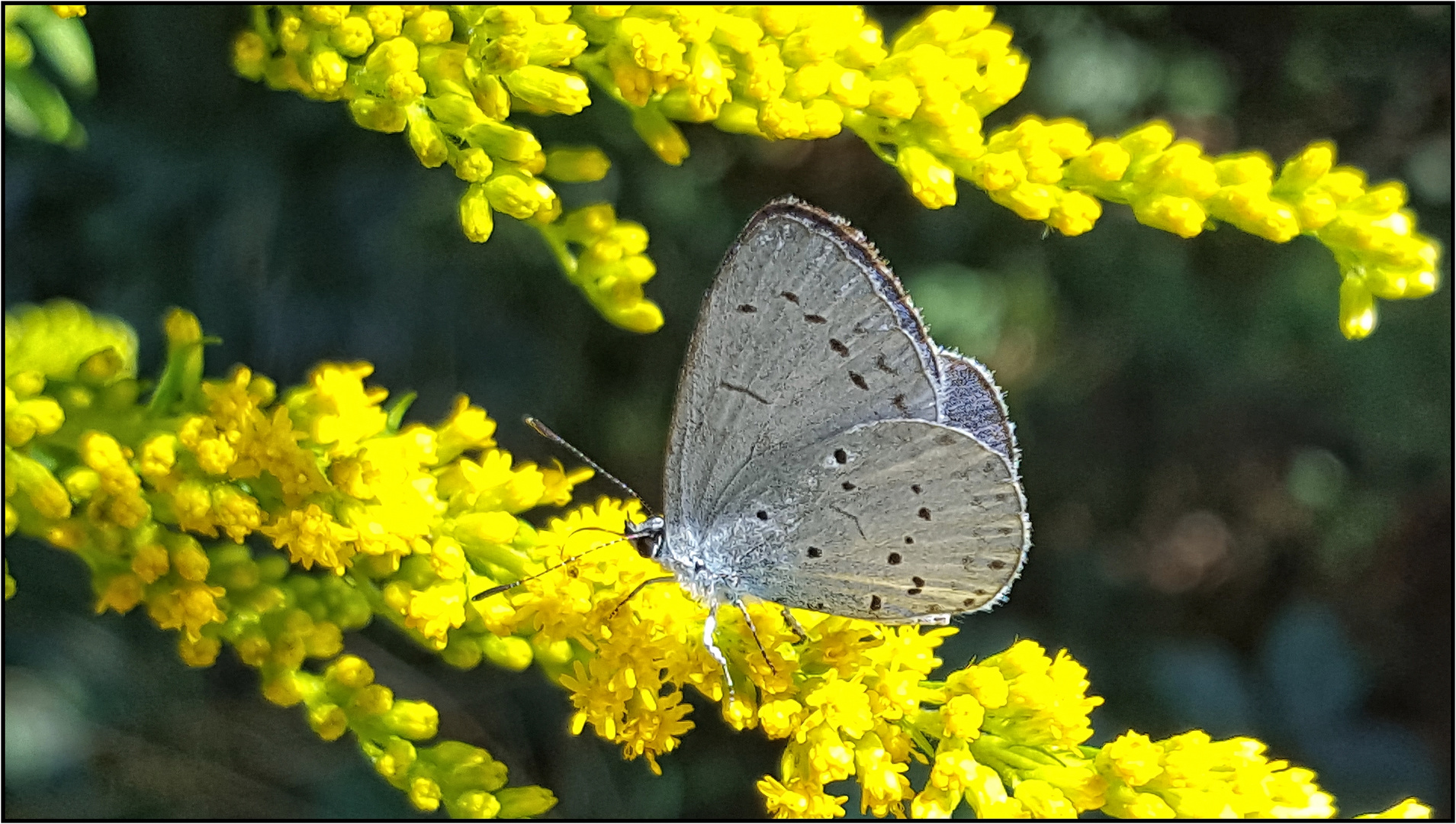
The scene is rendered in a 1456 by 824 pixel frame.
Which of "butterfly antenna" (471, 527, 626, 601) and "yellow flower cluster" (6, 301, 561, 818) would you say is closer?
"yellow flower cluster" (6, 301, 561, 818)

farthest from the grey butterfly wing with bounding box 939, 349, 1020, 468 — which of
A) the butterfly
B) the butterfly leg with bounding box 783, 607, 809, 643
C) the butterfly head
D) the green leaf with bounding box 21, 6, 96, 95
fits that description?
the green leaf with bounding box 21, 6, 96, 95

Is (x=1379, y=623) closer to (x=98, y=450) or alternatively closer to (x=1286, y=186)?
(x=1286, y=186)

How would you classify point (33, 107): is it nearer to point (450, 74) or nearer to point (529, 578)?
point (450, 74)

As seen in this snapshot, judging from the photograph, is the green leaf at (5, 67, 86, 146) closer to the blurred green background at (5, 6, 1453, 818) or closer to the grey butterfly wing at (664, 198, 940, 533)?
the blurred green background at (5, 6, 1453, 818)

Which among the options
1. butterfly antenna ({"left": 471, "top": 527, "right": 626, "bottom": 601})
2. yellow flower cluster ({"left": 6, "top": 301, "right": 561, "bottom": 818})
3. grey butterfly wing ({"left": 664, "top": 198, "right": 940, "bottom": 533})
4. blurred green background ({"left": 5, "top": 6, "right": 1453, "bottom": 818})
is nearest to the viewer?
grey butterfly wing ({"left": 664, "top": 198, "right": 940, "bottom": 533})

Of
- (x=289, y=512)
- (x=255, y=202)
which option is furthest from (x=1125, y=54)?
(x=289, y=512)

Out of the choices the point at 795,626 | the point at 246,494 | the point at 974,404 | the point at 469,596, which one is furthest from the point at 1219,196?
the point at 246,494
